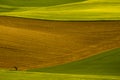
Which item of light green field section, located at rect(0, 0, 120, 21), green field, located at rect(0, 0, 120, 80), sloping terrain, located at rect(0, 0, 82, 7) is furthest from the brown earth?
sloping terrain, located at rect(0, 0, 82, 7)

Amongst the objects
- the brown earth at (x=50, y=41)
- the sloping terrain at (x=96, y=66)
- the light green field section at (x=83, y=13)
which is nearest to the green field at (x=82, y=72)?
the sloping terrain at (x=96, y=66)

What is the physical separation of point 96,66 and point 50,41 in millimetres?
6541

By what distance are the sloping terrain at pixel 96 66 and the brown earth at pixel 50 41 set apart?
5.36ft

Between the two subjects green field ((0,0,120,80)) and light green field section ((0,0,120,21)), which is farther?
light green field section ((0,0,120,21))

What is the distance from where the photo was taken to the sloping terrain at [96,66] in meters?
12.6

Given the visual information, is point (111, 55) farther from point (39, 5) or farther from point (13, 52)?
point (39, 5)

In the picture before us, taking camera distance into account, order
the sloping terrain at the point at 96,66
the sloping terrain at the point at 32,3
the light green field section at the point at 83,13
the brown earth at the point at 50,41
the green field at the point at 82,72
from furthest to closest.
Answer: the sloping terrain at the point at 32,3 < the light green field section at the point at 83,13 < the brown earth at the point at 50,41 < the sloping terrain at the point at 96,66 < the green field at the point at 82,72

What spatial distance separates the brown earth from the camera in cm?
1641

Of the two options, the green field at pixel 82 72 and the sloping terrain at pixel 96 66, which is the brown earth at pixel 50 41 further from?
the green field at pixel 82 72

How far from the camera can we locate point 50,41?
64.0 feet

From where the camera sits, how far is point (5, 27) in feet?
74.5

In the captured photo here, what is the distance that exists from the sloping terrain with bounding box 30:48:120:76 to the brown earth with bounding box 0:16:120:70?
1634 mm

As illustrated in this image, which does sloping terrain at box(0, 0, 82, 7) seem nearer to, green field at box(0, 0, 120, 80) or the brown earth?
green field at box(0, 0, 120, 80)

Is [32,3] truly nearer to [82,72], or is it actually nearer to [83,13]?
[83,13]
